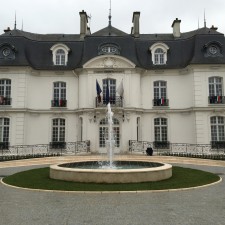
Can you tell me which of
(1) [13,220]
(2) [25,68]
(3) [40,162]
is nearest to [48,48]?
(2) [25,68]

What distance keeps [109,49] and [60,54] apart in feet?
15.0

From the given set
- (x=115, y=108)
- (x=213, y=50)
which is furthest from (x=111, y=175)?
(x=213, y=50)

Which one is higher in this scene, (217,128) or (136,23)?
(136,23)

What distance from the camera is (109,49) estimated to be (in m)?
22.7

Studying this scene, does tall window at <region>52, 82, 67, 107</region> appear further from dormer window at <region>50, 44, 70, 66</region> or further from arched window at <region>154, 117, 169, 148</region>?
arched window at <region>154, 117, 169, 148</region>

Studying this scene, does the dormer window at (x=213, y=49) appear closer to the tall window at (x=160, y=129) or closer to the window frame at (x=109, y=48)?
the tall window at (x=160, y=129)

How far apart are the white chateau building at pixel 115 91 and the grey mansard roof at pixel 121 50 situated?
0.08 m

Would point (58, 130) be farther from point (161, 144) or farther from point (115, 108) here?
point (161, 144)

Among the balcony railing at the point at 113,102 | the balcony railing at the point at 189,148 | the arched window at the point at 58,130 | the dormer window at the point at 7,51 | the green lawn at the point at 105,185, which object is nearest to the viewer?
the green lawn at the point at 105,185

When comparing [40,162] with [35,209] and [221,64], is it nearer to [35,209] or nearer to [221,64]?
[35,209]

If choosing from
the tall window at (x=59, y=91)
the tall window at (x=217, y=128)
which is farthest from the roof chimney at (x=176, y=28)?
the tall window at (x=59, y=91)

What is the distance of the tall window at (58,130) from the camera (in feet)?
75.1

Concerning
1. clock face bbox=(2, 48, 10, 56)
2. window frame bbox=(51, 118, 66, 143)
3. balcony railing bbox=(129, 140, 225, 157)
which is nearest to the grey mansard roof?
clock face bbox=(2, 48, 10, 56)

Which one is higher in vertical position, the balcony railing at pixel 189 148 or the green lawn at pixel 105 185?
the balcony railing at pixel 189 148
